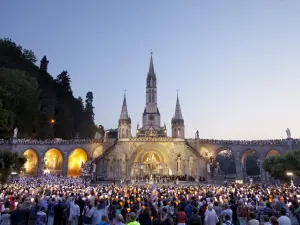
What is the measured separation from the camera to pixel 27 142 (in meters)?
46.0

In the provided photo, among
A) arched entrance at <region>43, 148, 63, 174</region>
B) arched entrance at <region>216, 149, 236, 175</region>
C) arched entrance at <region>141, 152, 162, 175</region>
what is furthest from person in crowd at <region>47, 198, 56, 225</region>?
arched entrance at <region>216, 149, 236, 175</region>

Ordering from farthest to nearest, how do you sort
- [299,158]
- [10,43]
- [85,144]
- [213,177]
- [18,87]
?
[10,43] < [85,144] < [18,87] < [213,177] < [299,158]

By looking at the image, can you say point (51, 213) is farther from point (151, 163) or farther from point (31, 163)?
point (31, 163)

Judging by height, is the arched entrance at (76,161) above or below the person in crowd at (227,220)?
above

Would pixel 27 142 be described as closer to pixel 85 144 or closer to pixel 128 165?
pixel 85 144

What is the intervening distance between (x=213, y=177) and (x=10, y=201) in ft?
113

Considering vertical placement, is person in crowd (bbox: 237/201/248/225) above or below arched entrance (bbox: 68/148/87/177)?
below

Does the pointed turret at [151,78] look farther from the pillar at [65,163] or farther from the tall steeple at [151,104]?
the pillar at [65,163]

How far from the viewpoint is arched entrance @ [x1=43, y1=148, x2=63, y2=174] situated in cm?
4991

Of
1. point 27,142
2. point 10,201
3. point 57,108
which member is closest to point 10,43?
point 57,108

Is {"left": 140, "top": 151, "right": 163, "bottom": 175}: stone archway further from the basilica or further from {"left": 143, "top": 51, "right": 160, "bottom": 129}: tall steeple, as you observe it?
{"left": 143, "top": 51, "right": 160, "bottom": 129}: tall steeple

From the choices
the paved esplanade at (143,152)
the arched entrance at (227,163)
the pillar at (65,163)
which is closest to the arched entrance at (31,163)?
the paved esplanade at (143,152)

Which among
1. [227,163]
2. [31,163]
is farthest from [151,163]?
[227,163]

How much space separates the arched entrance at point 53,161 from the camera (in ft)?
164
